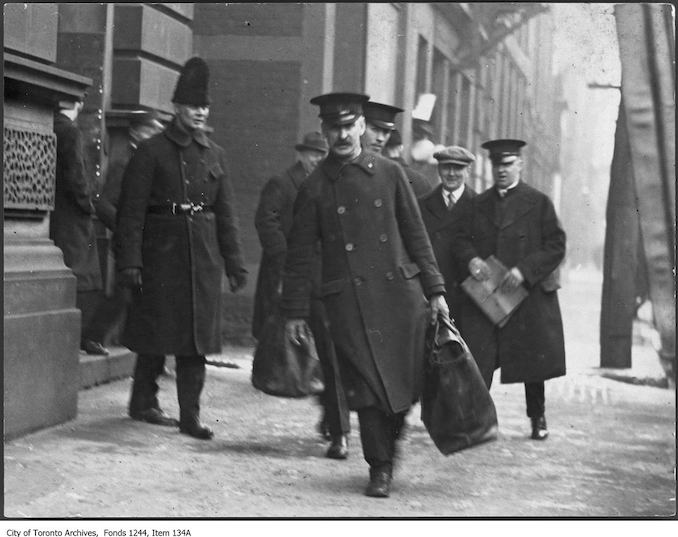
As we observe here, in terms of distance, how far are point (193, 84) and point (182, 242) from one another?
3.06 feet

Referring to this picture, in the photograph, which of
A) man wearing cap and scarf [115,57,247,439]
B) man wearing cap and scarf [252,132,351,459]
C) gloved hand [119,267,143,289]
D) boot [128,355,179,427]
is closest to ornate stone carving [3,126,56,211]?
man wearing cap and scarf [115,57,247,439]

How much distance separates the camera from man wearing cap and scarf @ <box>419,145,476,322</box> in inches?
313

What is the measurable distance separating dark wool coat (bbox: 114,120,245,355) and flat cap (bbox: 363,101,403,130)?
105cm

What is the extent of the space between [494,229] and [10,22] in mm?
3326

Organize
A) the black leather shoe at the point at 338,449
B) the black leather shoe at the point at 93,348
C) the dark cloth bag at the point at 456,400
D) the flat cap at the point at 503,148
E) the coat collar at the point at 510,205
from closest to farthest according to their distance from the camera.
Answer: the dark cloth bag at the point at 456,400, the black leather shoe at the point at 338,449, the flat cap at the point at 503,148, the coat collar at the point at 510,205, the black leather shoe at the point at 93,348

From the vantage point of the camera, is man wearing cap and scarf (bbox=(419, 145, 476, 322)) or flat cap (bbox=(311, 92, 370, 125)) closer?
flat cap (bbox=(311, 92, 370, 125))

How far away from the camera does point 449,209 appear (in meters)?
8.04

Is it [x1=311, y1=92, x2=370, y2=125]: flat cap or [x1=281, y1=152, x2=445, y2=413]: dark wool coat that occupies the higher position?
[x1=311, y1=92, x2=370, y2=125]: flat cap

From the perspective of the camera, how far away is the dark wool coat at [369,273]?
598 centimetres

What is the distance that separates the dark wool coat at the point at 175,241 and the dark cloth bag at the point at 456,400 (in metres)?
1.68

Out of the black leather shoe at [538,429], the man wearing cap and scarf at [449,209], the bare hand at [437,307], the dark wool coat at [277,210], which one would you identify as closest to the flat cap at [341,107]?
the bare hand at [437,307]

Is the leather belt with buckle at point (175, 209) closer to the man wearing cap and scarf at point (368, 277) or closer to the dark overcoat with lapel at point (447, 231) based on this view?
the man wearing cap and scarf at point (368, 277)

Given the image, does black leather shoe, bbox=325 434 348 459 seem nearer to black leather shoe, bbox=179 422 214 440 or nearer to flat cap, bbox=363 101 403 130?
black leather shoe, bbox=179 422 214 440
